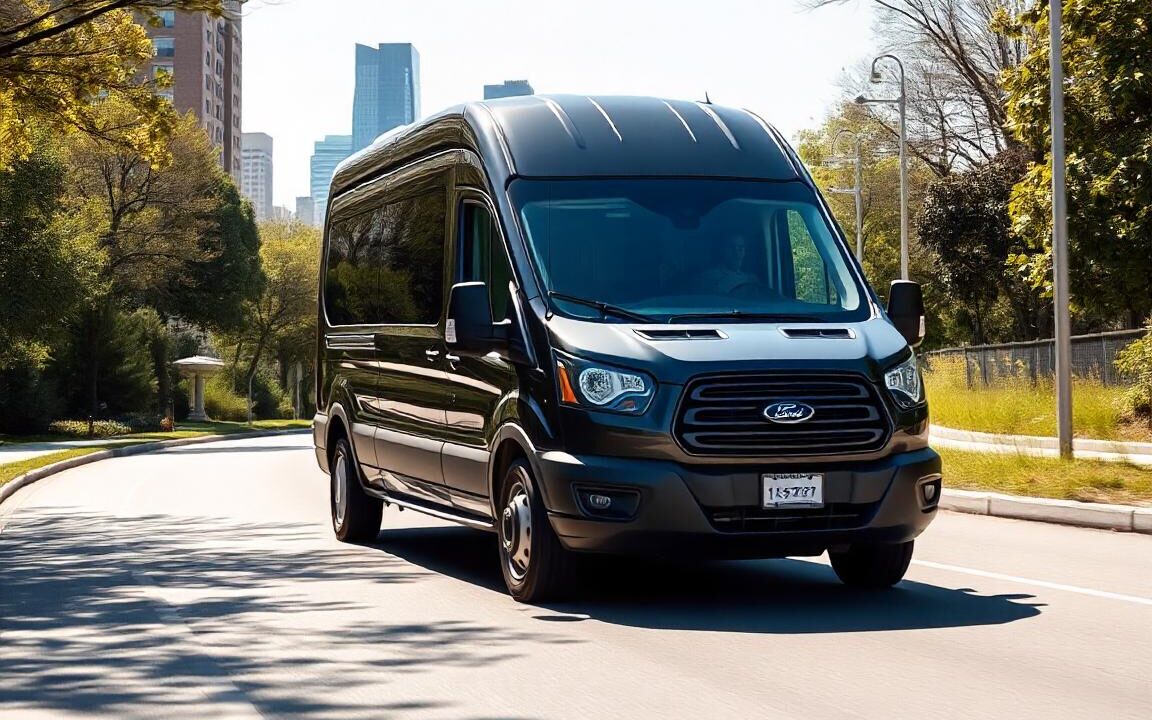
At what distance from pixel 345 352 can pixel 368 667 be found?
232 inches

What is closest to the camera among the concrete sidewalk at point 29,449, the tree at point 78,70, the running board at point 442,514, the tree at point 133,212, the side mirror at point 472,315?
the side mirror at point 472,315

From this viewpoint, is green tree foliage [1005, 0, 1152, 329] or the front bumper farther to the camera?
green tree foliage [1005, 0, 1152, 329]

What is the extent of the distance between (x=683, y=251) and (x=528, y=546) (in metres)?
1.91

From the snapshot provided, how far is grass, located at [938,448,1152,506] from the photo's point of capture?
48.4 feet

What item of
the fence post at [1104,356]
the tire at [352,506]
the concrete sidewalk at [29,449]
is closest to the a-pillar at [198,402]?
→ the concrete sidewalk at [29,449]

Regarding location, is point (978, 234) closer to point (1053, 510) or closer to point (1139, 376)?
point (1139, 376)

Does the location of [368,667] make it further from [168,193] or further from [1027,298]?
[168,193]

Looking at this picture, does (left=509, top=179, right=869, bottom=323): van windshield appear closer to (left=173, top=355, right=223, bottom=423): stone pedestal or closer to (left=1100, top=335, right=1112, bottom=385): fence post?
(left=1100, top=335, right=1112, bottom=385): fence post

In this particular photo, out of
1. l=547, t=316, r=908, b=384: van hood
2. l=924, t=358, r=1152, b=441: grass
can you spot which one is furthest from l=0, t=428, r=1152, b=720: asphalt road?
l=924, t=358, r=1152, b=441: grass

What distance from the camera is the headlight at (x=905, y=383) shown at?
8.76m

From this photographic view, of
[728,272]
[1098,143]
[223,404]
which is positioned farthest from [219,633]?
[223,404]

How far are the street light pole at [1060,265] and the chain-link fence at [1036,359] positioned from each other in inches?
319

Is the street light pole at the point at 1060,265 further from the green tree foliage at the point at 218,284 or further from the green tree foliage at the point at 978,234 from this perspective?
the green tree foliage at the point at 218,284

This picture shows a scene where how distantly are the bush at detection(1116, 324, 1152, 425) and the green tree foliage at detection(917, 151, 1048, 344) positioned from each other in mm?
22622
